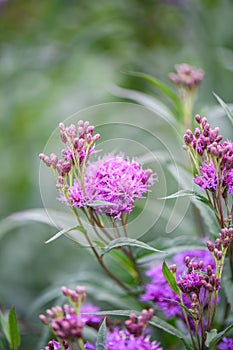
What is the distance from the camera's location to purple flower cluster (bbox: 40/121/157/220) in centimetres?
73

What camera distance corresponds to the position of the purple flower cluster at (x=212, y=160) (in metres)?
0.71

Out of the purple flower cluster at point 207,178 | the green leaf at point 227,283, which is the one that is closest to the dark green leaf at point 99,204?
the purple flower cluster at point 207,178

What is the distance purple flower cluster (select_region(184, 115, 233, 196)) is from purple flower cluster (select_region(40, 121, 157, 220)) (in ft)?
0.25

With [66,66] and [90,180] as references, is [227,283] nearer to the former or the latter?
[90,180]

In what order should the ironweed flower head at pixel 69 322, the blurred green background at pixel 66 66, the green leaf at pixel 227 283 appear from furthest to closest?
the blurred green background at pixel 66 66 < the green leaf at pixel 227 283 < the ironweed flower head at pixel 69 322

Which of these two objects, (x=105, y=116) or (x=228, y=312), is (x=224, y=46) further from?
(x=228, y=312)

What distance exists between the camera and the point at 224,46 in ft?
6.23

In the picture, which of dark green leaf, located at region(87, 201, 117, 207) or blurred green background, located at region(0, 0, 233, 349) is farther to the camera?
blurred green background, located at region(0, 0, 233, 349)

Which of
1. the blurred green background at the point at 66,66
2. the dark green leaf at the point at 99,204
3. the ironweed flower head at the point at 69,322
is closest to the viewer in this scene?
the ironweed flower head at the point at 69,322

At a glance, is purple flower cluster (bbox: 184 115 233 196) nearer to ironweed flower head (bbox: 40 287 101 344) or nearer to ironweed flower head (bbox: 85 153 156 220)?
ironweed flower head (bbox: 85 153 156 220)

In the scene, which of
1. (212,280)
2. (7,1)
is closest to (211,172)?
(212,280)

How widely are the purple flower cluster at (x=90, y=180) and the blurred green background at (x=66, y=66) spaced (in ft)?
2.84

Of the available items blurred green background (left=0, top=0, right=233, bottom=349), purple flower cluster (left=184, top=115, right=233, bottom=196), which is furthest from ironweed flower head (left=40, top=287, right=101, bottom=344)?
blurred green background (left=0, top=0, right=233, bottom=349)

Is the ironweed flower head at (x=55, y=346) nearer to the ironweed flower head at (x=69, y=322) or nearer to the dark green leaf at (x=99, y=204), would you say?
the ironweed flower head at (x=69, y=322)
